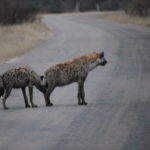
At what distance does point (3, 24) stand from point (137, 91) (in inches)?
1222

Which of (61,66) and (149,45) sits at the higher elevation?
(61,66)

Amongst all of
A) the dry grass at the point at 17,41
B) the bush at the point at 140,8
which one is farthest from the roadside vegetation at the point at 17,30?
the bush at the point at 140,8

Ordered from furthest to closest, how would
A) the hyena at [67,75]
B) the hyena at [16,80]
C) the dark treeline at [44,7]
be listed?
the dark treeline at [44,7] → the hyena at [67,75] → the hyena at [16,80]

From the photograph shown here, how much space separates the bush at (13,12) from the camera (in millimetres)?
45500

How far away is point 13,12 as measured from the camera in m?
45.9

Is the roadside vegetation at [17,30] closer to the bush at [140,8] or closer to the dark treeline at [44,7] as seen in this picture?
the dark treeline at [44,7]

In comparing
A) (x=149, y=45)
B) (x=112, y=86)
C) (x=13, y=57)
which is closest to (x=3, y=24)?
(x=149, y=45)

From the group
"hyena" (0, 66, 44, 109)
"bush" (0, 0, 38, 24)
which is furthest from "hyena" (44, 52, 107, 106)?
"bush" (0, 0, 38, 24)

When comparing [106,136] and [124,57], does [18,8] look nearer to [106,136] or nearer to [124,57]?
[124,57]

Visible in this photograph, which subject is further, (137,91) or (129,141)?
(137,91)

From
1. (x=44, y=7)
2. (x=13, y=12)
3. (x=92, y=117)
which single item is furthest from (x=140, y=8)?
(x=92, y=117)

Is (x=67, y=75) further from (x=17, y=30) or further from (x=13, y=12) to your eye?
(x=13, y=12)

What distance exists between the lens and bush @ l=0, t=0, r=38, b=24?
1791 inches

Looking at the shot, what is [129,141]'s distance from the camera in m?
9.18
